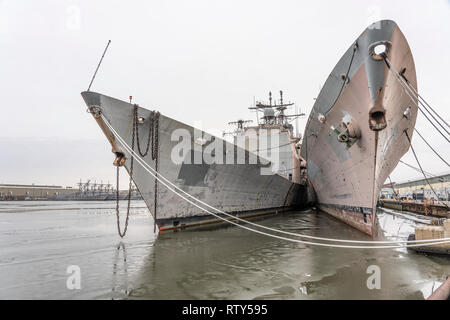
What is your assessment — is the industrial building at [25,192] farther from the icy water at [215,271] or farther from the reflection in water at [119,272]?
the reflection in water at [119,272]

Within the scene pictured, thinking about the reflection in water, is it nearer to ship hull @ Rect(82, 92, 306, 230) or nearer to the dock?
ship hull @ Rect(82, 92, 306, 230)

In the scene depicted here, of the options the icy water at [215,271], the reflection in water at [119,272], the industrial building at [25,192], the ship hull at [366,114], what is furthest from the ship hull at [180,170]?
the industrial building at [25,192]

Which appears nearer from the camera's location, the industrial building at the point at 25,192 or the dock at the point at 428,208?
the dock at the point at 428,208

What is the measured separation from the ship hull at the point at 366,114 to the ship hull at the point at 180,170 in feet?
9.83

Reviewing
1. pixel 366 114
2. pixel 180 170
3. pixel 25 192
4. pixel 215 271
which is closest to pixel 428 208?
pixel 366 114

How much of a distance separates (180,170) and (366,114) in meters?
5.04

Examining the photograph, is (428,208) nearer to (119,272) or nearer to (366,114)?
(366,114)

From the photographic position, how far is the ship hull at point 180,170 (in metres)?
6.02

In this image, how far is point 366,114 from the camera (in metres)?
5.54

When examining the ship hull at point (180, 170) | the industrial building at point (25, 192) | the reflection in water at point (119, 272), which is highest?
the ship hull at point (180, 170)

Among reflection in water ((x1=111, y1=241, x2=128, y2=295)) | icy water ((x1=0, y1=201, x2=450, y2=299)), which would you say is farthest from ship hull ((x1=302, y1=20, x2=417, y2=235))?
reflection in water ((x1=111, y1=241, x2=128, y2=295))

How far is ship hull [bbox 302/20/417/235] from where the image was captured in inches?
198

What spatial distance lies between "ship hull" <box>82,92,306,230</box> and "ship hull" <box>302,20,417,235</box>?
9.83 feet
